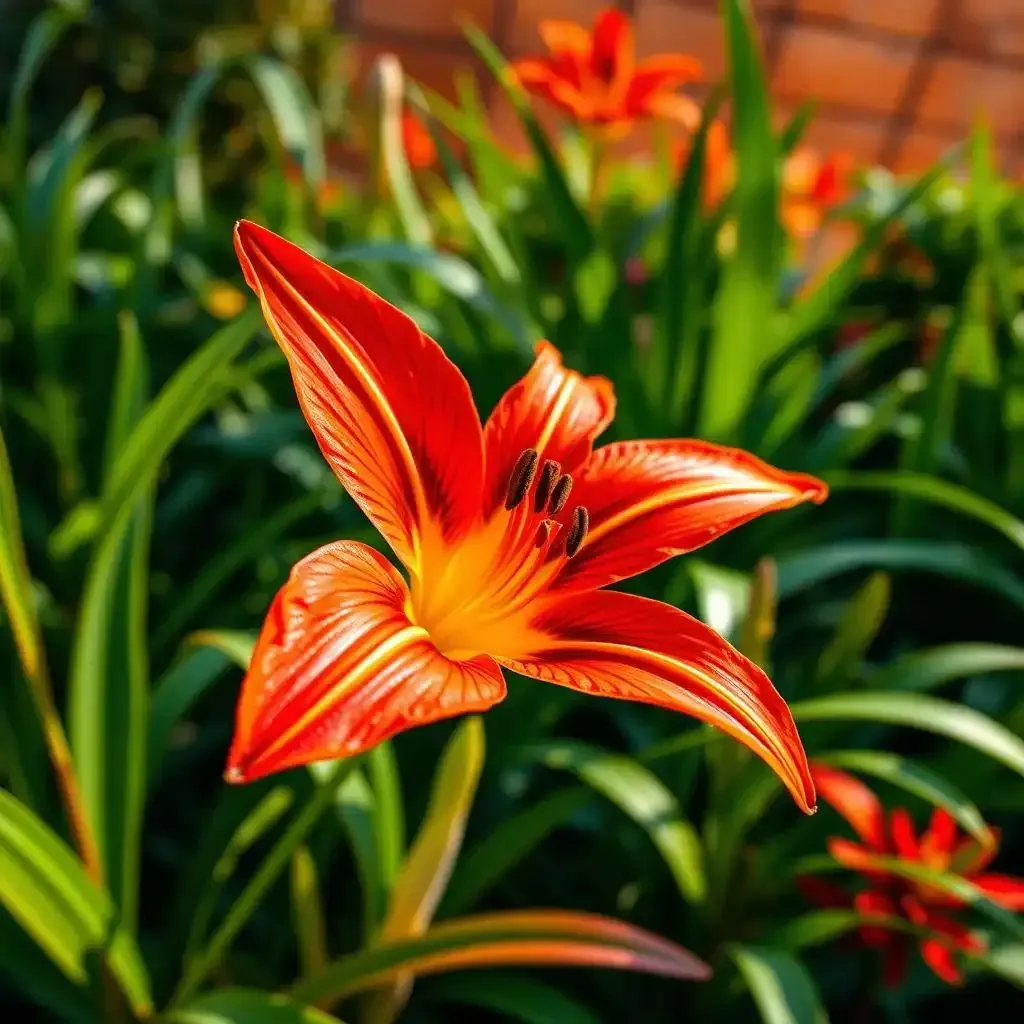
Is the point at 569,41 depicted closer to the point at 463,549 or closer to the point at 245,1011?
the point at 463,549

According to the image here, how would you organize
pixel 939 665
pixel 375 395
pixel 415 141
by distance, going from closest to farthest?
pixel 375 395 → pixel 939 665 → pixel 415 141

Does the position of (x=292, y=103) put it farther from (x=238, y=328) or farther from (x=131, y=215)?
(x=238, y=328)

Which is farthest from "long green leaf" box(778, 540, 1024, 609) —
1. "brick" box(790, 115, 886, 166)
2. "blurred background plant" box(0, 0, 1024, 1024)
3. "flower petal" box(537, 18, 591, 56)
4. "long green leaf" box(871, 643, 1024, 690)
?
"brick" box(790, 115, 886, 166)

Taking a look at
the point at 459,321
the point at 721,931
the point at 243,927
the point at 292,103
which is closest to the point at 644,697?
the point at 721,931

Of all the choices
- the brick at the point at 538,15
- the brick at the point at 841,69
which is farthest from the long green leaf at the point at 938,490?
the brick at the point at 841,69

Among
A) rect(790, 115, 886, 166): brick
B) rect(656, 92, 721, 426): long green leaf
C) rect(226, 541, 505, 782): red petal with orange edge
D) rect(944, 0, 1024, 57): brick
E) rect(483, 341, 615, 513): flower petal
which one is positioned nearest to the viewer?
rect(226, 541, 505, 782): red petal with orange edge

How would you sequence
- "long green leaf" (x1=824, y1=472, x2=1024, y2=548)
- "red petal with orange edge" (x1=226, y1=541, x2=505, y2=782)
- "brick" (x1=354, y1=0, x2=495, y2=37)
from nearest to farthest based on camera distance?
"red petal with orange edge" (x1=226, y1=541, x2=505, y2=782) → "long green leaf" (x1=824, y1=472, x2=1024, y2=548) → "brick" (x1=354, y1=0, x2=495, y2=37)

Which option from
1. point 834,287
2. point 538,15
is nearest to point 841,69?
point 538,15

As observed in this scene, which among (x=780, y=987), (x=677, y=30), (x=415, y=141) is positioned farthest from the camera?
(x=677, y=30)

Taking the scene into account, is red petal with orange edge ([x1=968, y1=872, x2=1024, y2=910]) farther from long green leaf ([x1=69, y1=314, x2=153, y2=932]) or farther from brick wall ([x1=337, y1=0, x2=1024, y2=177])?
brick wall ([x1=337, y1=0, x2=1024, y2=177])
